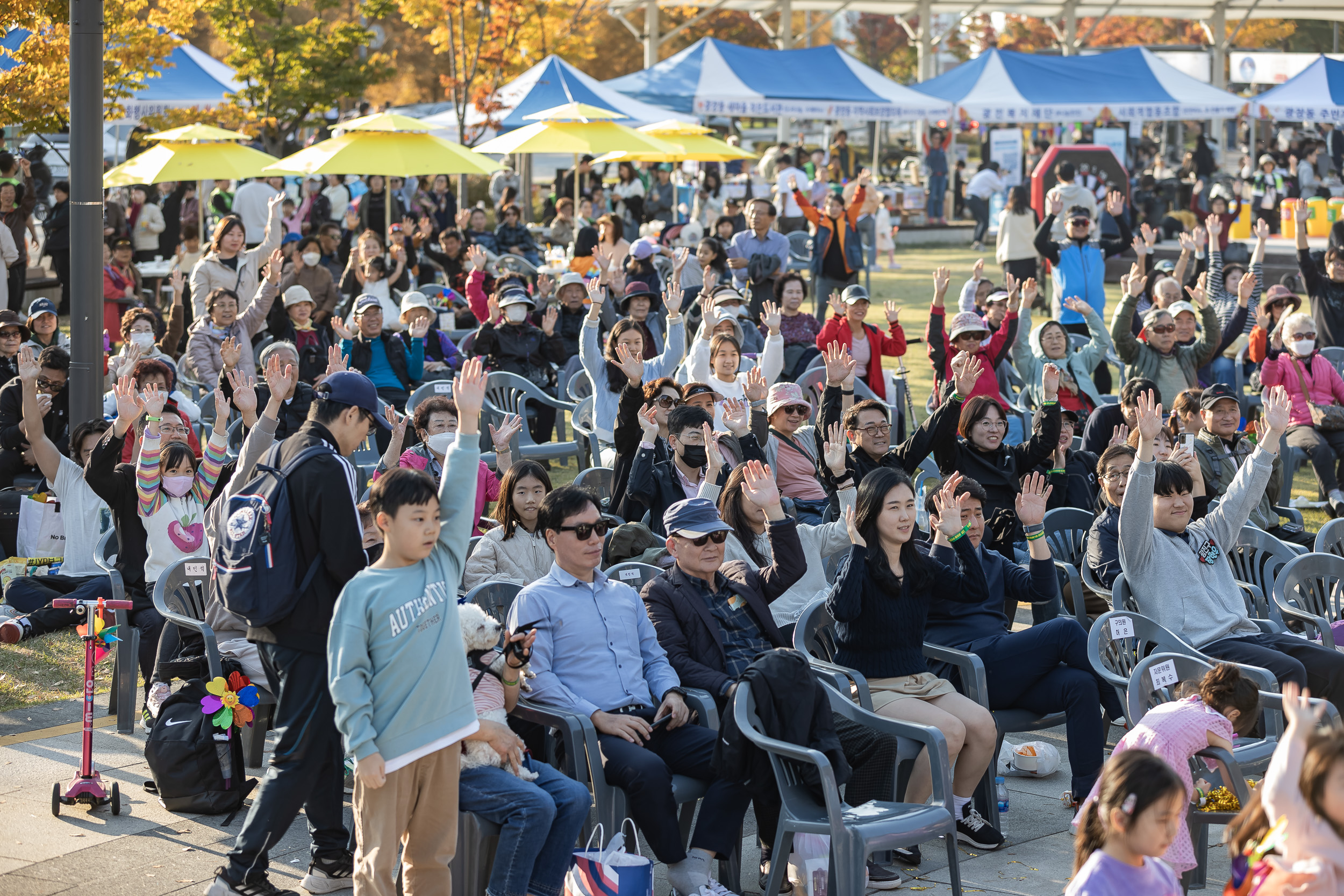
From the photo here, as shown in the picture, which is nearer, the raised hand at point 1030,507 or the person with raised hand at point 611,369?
the raised hand at point 1030,507

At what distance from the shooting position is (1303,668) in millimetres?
5895

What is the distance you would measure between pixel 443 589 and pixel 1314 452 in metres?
7.83

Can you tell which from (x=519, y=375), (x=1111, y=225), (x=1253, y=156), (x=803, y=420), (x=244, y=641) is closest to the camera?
(x=244, y=641)

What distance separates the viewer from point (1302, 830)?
3.43 m

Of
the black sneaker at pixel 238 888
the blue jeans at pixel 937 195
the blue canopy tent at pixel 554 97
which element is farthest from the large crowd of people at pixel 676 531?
the blue jeans at pixel 937 195

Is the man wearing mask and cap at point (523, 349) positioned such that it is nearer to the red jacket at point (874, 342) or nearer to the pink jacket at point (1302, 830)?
the red jacket at point (874, 342)

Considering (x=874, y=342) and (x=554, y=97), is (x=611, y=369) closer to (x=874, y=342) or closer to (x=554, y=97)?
(x=874, y=342)

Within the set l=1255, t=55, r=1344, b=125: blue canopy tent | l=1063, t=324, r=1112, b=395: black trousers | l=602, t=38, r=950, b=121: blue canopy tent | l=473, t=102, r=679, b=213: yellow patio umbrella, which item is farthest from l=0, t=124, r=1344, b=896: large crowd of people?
l=1255, t=55, r=1344, b=125: blue canopy tent

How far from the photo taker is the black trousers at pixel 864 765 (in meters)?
5.07

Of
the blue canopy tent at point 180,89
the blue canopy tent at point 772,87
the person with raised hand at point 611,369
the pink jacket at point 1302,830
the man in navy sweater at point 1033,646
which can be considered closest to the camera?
the pink jacket at point 1302,830

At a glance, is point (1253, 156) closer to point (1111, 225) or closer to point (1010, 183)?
point (1010, 183)

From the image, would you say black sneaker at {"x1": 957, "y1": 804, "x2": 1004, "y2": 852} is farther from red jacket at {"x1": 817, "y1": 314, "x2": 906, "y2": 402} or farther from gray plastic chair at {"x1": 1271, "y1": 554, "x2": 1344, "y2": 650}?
red jacket at {"x1": 817, "y1": 314, "x2": 906, "y2": 402}

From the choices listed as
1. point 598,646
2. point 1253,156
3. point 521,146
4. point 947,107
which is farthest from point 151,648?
point 1253,156

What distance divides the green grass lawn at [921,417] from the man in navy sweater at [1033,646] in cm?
348
